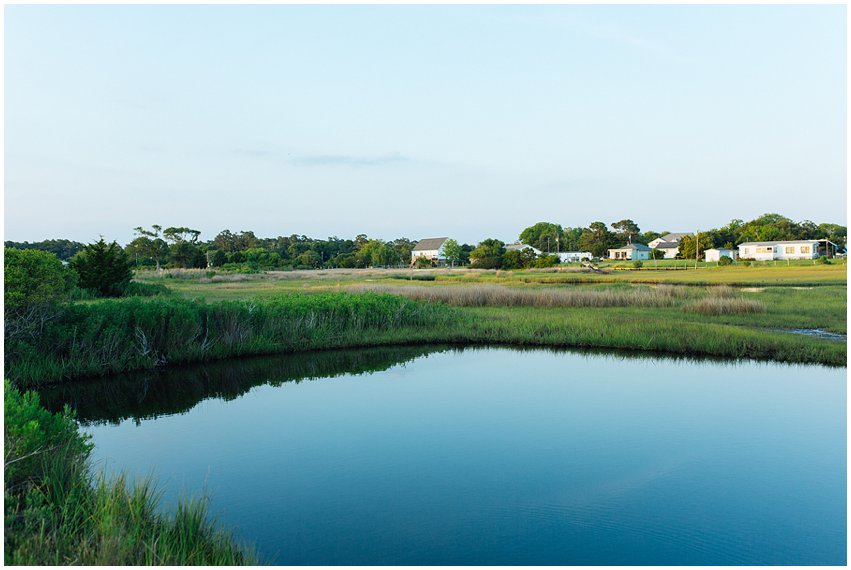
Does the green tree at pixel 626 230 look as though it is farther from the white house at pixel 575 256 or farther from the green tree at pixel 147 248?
the green tree at pixel 147 248

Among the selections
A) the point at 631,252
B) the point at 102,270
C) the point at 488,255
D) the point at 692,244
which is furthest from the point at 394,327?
the point at 631,252

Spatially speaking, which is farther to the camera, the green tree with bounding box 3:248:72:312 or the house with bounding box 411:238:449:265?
the house with bounding box 411:238:449:265

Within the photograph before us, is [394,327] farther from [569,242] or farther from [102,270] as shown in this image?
[569,242]

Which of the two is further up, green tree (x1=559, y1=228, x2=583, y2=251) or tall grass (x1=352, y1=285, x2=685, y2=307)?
green tree (x1=559, y1=228, x2=583, y2=251)

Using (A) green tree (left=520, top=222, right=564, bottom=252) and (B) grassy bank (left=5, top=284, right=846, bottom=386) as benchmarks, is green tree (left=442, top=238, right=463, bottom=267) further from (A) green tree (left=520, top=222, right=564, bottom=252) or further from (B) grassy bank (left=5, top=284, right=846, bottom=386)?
(B) grassy bank (left=5, top=284, right=846, bottom=386)

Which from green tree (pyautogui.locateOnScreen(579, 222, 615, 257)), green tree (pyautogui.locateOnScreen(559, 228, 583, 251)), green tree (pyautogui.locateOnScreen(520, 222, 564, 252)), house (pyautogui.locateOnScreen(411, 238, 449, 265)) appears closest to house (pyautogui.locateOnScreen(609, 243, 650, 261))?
green tree (pyautogui.locateOnScreen(579, 222, 615, 257))

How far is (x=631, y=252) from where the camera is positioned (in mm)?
92000

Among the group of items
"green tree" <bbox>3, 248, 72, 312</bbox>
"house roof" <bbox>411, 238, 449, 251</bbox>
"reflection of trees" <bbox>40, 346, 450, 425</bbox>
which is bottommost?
"reflection of trees" <bbox>40, 346, 450, 425</bbox>

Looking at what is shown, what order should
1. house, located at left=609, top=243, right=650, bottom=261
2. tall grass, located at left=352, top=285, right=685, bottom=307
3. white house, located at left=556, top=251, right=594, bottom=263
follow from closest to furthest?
tall grass, located at left=352, top=285, right=685, bottom=307
house, located at left=609, top=243, right=650, bottom=261
white house, located at left=556, top=251, right=594, bottom=263

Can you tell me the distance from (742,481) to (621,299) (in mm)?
17029

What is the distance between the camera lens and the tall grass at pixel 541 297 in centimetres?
2317

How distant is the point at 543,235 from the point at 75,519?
360 ft

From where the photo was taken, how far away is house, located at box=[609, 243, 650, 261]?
9238 centimetres

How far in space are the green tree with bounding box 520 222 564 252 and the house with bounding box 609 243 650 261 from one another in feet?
40.6
